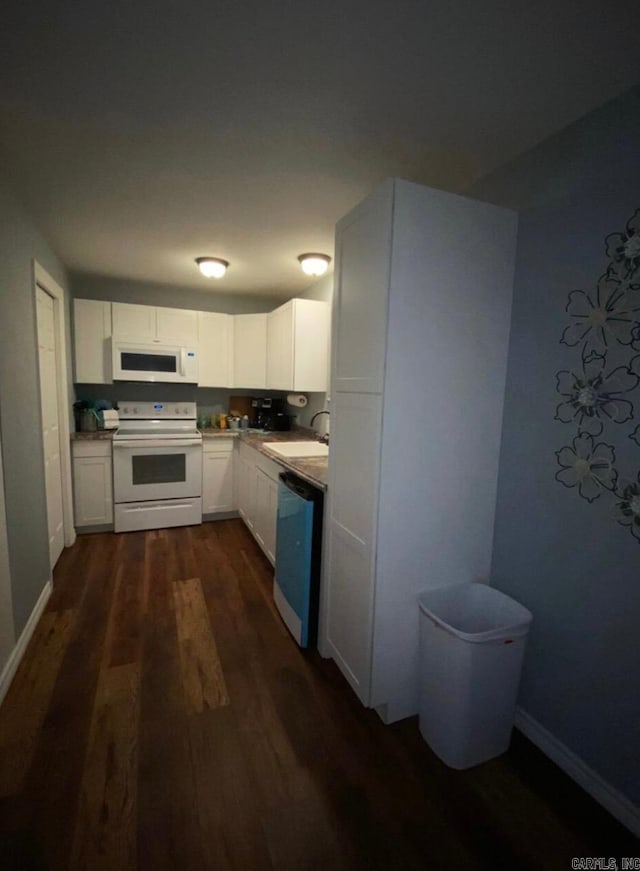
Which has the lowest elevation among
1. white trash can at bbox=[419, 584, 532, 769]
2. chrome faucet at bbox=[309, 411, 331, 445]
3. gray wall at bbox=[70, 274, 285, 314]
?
white trash can at bbox=[419, 584, 532, 769]

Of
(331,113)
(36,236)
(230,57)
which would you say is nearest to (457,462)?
(331,113)

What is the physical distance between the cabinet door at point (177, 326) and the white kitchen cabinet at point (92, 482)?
3.83 feet

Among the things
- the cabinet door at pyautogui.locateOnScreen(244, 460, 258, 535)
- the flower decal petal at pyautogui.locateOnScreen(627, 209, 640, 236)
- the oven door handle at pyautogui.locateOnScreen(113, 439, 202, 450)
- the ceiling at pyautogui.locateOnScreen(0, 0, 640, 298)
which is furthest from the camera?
the oven door handle at pyautogui.locateOnScreen(113, 439, 202, 450)

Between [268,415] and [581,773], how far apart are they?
3654 mm

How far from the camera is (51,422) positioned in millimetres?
2893

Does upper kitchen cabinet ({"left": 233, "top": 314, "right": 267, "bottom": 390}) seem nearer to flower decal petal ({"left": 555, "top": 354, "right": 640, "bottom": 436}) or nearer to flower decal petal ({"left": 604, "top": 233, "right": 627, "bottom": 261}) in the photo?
flower decal petal ({"left": 555, "top": 354, "right": 640, "bottom": 436})

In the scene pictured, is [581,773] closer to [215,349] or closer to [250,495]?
[250,495]

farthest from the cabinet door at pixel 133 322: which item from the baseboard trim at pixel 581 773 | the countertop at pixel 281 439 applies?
the baseboard trim at pixel 581 773

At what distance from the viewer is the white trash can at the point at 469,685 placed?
1.38 metres

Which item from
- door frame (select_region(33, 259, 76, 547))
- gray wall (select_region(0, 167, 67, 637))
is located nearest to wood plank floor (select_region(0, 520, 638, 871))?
gray wall (select_region(0, 167, 67, 637))

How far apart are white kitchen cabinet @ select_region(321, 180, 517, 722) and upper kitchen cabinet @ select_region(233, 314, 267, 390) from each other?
7.91 ft

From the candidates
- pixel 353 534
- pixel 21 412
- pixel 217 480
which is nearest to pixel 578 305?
pixel 353 534

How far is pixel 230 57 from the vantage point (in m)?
1.21

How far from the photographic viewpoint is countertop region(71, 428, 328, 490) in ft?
7.02
